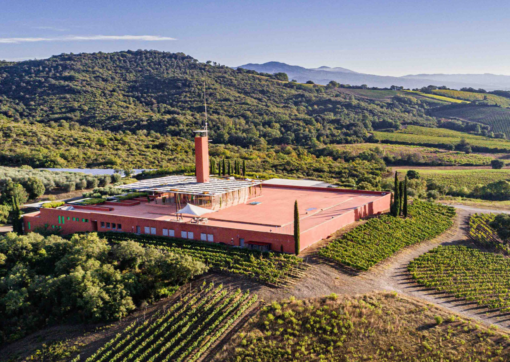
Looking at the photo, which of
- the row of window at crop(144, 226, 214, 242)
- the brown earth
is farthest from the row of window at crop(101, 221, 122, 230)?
the brown earth

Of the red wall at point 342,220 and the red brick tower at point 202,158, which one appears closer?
the red wall at point 342,220

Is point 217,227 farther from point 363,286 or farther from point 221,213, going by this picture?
point 363,286

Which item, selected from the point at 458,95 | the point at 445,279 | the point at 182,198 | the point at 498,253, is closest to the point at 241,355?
the point at 445,279

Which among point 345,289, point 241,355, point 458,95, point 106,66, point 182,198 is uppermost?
point 106,66

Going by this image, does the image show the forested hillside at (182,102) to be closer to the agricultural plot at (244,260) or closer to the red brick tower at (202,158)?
the red brick tower at (202,158)

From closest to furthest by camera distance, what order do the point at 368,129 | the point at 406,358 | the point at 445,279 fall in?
1. the point at 406,358
2. the point at 445,279
3. the point at 368,129

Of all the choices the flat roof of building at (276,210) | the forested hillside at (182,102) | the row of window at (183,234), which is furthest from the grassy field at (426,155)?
the row of window at (183,234)

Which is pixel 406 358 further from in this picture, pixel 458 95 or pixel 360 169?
pixel 458 95
